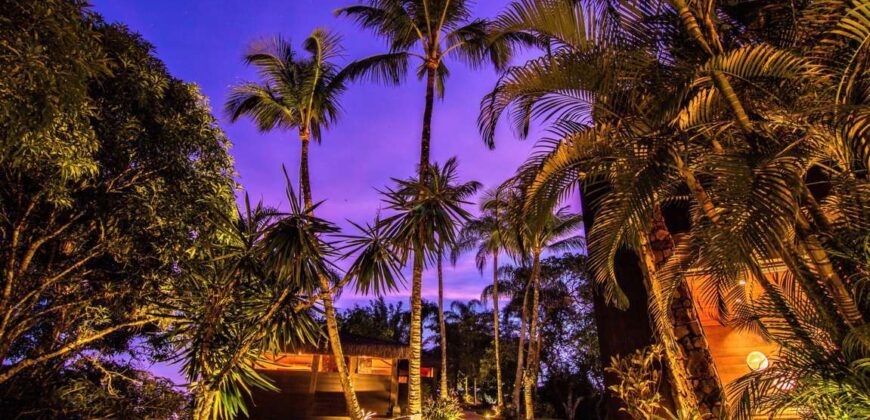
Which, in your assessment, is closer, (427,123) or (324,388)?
(427,123)

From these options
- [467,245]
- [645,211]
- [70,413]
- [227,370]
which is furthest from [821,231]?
[467,245]

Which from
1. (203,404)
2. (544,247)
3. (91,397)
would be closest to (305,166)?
(91,397)

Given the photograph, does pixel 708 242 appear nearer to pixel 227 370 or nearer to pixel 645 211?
pixel 645 211

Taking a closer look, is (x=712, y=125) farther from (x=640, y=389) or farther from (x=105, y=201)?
(x=105, y=201)

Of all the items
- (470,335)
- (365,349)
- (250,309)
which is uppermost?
(470,335)

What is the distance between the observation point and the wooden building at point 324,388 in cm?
1162

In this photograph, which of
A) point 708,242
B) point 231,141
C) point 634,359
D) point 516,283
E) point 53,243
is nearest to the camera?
point 708,242

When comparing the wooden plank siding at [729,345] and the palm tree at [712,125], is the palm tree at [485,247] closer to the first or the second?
the wooden plank siding at [729,345]

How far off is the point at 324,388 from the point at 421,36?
34.9 feet

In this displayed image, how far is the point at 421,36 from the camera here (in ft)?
28.0

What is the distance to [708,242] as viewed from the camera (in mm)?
2438

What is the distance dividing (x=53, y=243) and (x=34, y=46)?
139 inches

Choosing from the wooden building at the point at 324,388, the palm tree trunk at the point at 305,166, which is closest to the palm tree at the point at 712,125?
the palm tree trunk at the point at 305,166

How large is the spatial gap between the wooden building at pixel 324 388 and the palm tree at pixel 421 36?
687 cm
